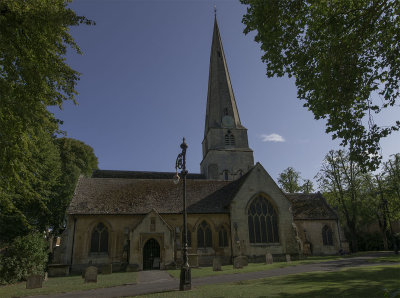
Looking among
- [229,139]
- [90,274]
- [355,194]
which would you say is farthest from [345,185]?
[90,274]

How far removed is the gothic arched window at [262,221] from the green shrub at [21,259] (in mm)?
17597

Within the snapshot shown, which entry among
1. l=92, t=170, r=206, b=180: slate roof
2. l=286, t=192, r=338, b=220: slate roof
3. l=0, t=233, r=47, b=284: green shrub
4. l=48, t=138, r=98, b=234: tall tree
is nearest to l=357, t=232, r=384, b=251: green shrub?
l=286, t=192, r=338, b=220: slate roof

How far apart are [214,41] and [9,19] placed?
44.5 meters

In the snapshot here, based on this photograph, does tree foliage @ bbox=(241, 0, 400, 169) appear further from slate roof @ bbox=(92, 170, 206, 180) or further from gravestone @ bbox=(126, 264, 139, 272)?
slate roof @ bbox=(92, 170, 206, 180)

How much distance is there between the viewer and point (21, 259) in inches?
730

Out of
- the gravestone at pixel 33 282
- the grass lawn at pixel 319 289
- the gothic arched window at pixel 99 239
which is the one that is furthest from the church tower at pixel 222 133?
the grass lawn at pixel 319 289

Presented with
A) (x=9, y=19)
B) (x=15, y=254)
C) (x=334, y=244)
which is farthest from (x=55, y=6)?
(x=334, y=244)

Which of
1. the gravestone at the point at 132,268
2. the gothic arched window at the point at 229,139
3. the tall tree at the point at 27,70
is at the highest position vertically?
the gothic arched window at the point at 229,139

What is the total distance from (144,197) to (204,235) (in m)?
6.90

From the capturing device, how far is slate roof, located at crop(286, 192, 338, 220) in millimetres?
31188

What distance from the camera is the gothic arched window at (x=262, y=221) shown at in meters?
26.6

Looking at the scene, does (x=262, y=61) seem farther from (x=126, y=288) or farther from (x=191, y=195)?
(x=191, y=195)

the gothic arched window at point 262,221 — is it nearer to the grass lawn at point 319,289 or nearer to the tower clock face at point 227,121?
the grass lawn at point 319,289

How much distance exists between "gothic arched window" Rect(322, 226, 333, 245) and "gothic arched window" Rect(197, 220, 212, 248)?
43.7ft
